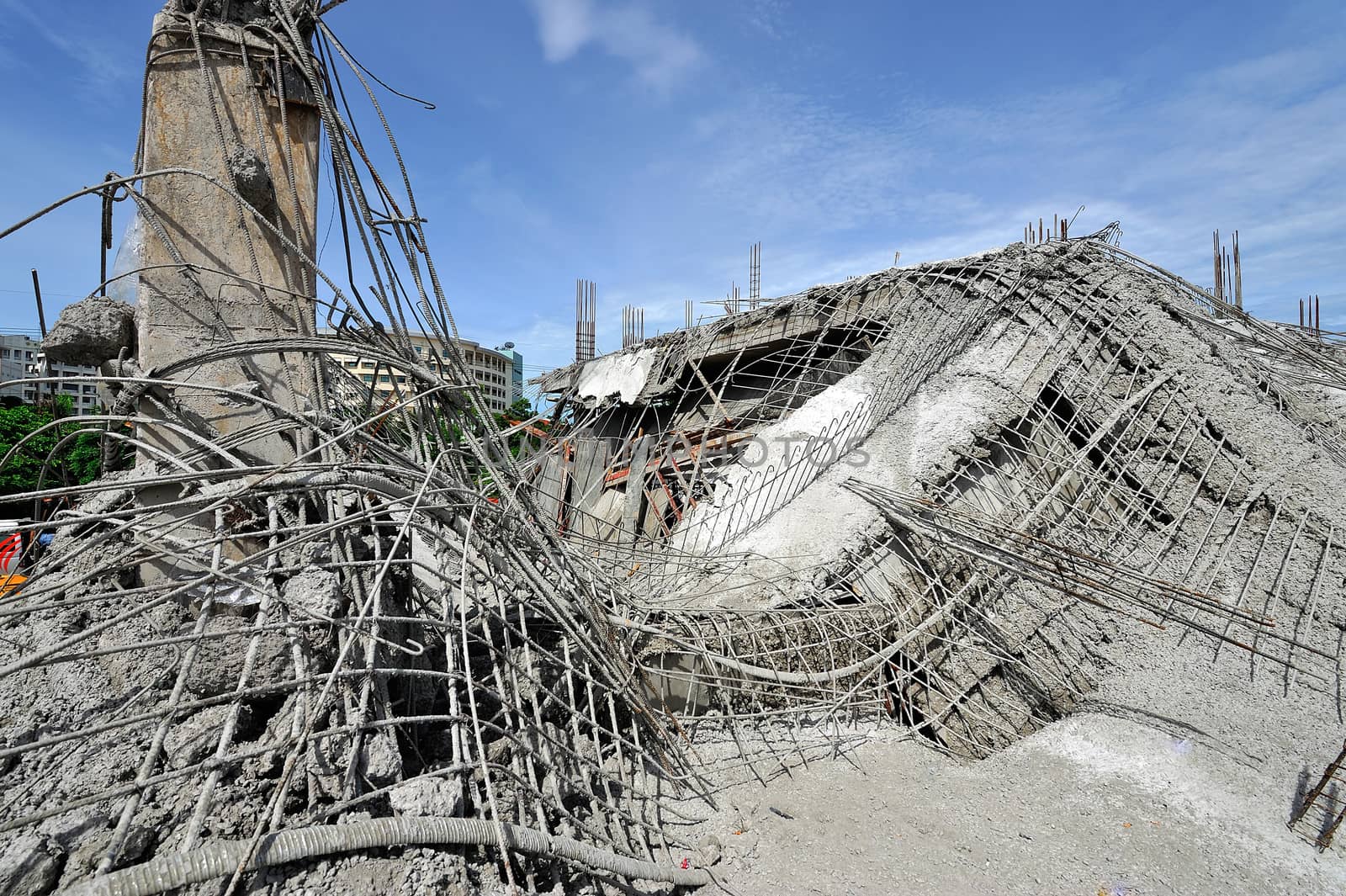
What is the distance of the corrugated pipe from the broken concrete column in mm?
1888

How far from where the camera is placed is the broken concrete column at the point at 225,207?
2.97 m

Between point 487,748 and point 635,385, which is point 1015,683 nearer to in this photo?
point 487,748

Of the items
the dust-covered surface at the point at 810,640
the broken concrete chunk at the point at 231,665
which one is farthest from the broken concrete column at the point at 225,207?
the broken concrete chunk at the point at 231,665

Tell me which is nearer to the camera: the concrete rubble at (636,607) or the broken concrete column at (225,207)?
the concrete rubble at (636,607)

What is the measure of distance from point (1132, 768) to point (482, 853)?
9.47ft

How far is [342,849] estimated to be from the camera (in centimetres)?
177

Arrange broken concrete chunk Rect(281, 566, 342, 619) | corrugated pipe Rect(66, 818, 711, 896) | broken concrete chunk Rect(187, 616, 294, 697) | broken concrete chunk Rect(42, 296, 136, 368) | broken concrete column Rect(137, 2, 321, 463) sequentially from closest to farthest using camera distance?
1. corrugated pipe Rect(66, 818, 711, 896)
2. broken concrete chunk Rect(187, 616, 294, 697)
3. broken concrete chunk Rect(281, 566, 342, 619)
4. broken concrete chunk Rect(42, 296, 136, 368)
5. broken concrete column Rect(137, 2, 321, 463)

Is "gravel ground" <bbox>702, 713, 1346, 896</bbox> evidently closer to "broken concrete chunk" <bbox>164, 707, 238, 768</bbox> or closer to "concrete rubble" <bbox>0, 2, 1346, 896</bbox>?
"concrete rubble" <bbox>0, 2, 1346, 896</bbox>

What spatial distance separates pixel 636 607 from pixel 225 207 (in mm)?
2751

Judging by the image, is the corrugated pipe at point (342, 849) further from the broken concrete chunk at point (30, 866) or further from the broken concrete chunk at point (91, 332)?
the broken concrete chunk at point (91, 332)

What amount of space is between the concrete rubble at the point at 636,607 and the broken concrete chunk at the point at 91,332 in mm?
24

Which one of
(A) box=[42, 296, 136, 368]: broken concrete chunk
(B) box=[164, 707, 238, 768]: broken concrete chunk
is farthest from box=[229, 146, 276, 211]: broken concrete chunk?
(B) box=[164, 707, 238, 768]: broken concrete chunk

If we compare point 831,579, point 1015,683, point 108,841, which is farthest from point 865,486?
point 108,841

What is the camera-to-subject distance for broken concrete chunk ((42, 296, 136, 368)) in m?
2.81
